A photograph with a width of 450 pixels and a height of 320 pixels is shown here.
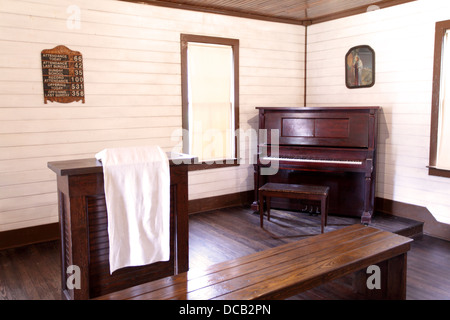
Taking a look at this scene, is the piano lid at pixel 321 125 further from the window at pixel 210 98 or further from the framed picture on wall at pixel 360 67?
the framed picture on wall at pixel 360 67

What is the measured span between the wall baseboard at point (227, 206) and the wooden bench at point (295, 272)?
73.1 inches

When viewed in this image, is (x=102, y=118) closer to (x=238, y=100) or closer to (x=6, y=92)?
(x=6, y=92)

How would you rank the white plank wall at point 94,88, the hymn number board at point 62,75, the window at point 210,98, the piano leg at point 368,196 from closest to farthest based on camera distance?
1. the white plank wall at point 94,88
2. the hymn number board at point 62,75
3. the piano leg at point 368,196
4. the window at point 210,98

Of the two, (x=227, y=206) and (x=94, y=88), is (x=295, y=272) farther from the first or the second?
(x=227, y=206)

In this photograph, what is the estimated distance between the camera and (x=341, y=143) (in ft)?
15.6

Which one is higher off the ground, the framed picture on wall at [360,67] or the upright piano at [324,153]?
the framed picture on wall at [360,67]

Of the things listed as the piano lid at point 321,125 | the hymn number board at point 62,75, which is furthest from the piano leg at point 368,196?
the hymn number board at point 62,75

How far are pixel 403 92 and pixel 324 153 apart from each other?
3.81ft

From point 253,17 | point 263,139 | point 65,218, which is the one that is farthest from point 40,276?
point 253,17

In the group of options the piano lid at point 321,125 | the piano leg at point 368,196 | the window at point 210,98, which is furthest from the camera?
the window at point 210,98

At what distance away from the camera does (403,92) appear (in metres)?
4.74

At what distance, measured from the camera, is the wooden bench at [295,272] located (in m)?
2.12
